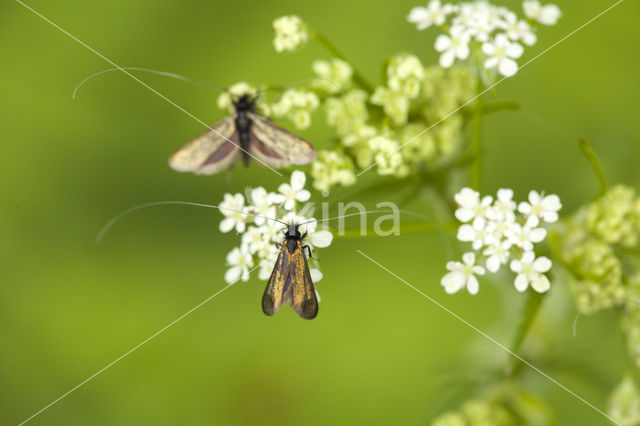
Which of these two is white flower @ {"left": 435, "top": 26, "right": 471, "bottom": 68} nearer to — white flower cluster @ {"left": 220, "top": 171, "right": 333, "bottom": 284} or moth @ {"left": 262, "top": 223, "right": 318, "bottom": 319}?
white flower cluster @ {"left": 220, "top": 171, "right": 333, "bottom": 284}

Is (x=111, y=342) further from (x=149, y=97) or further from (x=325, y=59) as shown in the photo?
(x=325, y=59)

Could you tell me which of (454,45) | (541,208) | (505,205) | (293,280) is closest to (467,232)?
(505,205)

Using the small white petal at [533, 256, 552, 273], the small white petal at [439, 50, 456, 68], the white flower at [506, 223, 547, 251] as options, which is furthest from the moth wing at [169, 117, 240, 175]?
the small white petal at [533, 256, 552, 273]

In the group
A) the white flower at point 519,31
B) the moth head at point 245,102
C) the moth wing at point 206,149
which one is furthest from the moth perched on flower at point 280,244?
the white flower at point 519,31

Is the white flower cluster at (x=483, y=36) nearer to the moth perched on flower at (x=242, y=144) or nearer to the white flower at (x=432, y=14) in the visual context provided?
the white flower at (x=432, y=14)

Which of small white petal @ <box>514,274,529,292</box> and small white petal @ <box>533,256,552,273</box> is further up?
small white petal @ <box>533,256,552,273</box>
